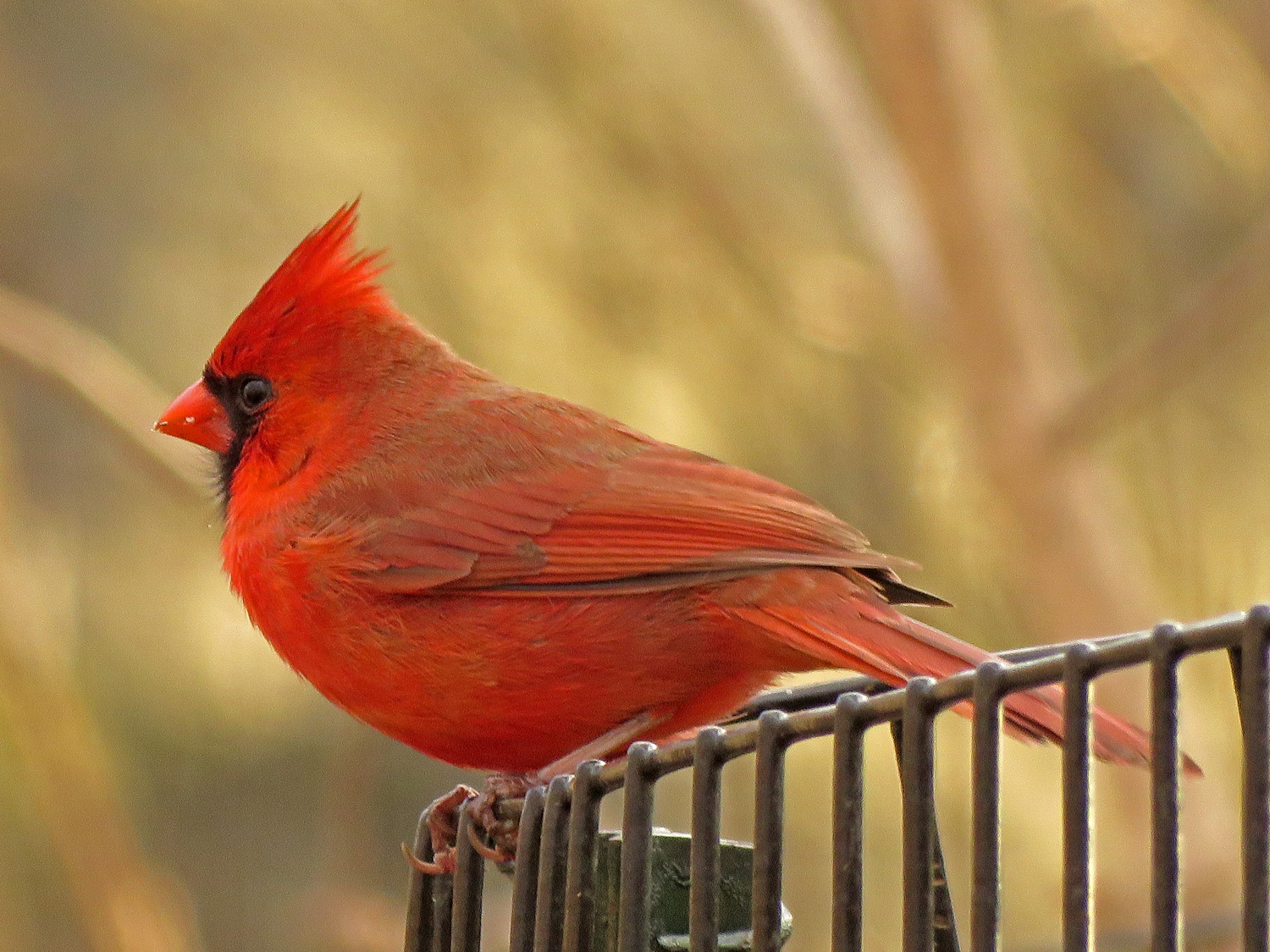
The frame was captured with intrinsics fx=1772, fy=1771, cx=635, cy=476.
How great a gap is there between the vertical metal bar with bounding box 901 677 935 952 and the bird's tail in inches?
17.7

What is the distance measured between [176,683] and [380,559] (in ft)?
10.5

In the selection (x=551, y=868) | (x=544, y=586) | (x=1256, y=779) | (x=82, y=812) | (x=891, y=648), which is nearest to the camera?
(x=1256, y=779)

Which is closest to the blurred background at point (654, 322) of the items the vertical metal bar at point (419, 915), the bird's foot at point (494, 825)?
the bird's foot at point (494, 825)

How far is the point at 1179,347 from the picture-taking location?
4.39 metres

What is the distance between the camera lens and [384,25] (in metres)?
6.50

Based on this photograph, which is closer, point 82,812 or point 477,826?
point 477,826

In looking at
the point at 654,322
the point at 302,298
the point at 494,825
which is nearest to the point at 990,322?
the point at 654,322

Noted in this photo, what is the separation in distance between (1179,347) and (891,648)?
2.52 metres

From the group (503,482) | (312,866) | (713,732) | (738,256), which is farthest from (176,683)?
(713,732)

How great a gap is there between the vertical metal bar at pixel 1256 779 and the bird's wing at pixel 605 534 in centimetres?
126

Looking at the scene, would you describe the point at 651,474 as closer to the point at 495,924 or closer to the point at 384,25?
the point at 495,924

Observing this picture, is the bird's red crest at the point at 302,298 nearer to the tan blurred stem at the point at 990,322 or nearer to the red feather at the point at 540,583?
the red feather at the point at 540,583

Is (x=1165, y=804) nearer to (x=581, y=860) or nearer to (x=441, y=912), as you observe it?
(x=581, y=860)

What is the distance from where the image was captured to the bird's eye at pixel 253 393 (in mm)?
2926
